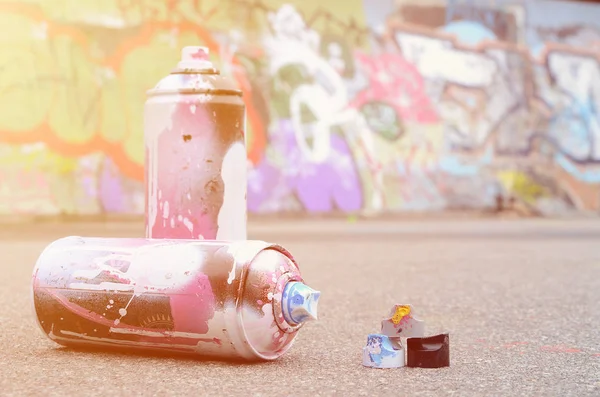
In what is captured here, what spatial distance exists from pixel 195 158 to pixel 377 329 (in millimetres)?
1131

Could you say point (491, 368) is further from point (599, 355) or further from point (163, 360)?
point (163, 360)

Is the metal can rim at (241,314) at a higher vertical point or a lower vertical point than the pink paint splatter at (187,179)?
lower

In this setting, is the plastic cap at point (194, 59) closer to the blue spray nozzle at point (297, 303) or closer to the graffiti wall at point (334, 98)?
the blue spray nozzle at point (297, 303)

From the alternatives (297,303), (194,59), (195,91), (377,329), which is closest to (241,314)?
(297,303)

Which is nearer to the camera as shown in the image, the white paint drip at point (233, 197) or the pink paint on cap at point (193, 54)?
the white paint drip at point (233, 197)

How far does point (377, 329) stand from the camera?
166 inches

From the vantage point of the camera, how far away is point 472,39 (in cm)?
1909

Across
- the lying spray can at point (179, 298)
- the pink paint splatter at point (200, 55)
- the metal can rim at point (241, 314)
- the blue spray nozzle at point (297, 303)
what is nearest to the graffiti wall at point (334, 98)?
the pink paint splatter at point (200, 55)

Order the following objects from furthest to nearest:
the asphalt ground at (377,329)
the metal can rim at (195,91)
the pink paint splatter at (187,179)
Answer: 1. the metal can rim at (195,91)
2. the pink paint splatter at (187,179)
3. the asphalt ground at (377,329)

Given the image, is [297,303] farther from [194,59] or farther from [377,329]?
[194,59]

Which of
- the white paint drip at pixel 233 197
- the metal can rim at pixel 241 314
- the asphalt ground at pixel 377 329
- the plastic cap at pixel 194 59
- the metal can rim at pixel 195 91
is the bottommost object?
the asphalt ground at pixel 377 329

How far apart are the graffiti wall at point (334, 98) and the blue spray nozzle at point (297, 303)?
40.4 feet

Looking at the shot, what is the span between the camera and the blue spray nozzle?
328 centimetres

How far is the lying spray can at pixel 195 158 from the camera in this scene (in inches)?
167
